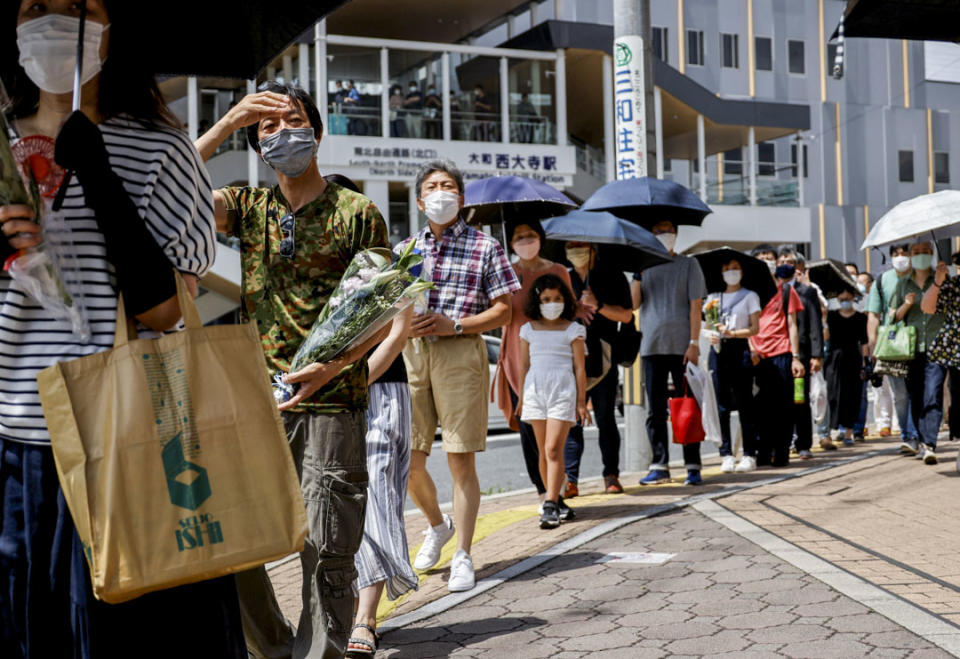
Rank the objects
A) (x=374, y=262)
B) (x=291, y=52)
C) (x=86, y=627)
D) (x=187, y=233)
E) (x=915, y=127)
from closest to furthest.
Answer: (x=86, y=627) → (x=187, y=233) → (x=374, y=262) → (x=291, y=52) → (x=915, y=127)

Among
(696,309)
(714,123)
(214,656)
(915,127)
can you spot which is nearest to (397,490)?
(214,656)

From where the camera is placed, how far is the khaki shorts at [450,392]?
6.34 metres

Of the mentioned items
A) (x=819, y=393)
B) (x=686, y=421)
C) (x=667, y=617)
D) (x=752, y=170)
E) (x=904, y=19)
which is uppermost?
(x=752, y=170)

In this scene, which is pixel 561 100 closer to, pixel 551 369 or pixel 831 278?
pixel 831 278

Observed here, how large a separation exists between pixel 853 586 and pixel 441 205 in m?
2.66

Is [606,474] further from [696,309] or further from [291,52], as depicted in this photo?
[291,52]

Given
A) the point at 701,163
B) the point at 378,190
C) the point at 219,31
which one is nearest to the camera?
the point at 219,31

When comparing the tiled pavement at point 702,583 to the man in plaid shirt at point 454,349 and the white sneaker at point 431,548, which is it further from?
the man in plaid shirt at point 454,349

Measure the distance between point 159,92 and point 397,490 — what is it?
105 inches

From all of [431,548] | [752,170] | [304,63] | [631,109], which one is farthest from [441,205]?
[752,170]

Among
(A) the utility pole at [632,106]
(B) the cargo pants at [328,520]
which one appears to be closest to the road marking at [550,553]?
(B) the cargo pants at [328,520]

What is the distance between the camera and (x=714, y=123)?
39.2 metres

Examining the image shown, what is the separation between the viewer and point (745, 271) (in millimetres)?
11734

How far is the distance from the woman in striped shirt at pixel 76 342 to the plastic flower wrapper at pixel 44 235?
0.06 feet
